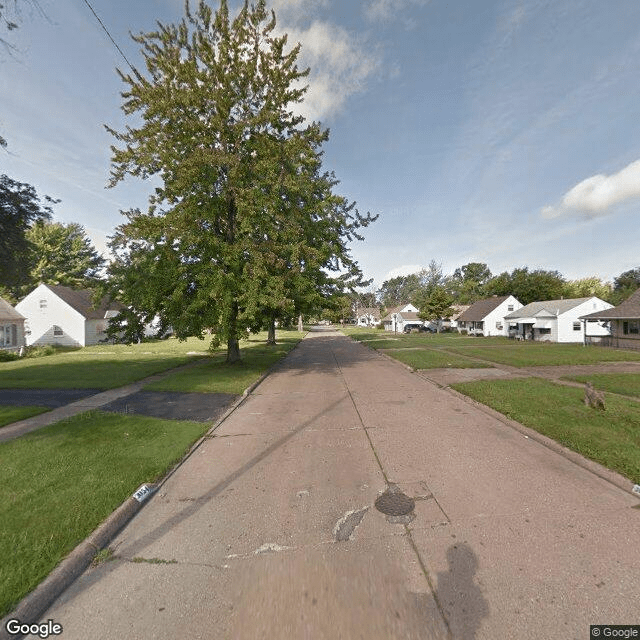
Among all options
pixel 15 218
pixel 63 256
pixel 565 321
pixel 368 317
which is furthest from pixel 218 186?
pixel 368 317

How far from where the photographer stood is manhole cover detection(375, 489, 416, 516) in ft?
13.5

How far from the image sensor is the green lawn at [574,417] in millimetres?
5488

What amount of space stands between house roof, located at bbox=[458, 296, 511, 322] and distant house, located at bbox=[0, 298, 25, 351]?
5320 cm

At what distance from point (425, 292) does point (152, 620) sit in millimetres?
89379

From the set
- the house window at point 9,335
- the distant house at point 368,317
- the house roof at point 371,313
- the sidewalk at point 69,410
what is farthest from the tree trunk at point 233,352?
the house roof at point 371,313

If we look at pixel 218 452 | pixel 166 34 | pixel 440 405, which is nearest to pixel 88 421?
pixel 218 452

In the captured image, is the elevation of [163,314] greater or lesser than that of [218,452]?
greater

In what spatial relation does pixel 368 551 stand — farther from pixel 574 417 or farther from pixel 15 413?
pixel 15 413

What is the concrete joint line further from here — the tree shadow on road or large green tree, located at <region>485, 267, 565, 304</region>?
large green tree, located at <region>485, 267, 565, 304</region>

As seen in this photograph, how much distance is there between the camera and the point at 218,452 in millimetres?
6211

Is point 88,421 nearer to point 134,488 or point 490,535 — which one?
point 134,488

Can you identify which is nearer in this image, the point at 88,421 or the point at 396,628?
the point at 396,628

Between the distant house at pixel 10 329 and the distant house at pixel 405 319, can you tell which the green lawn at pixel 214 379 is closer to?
the distant house at pixel 10 329

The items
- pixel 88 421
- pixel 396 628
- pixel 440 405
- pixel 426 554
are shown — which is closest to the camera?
pixel 396 628
